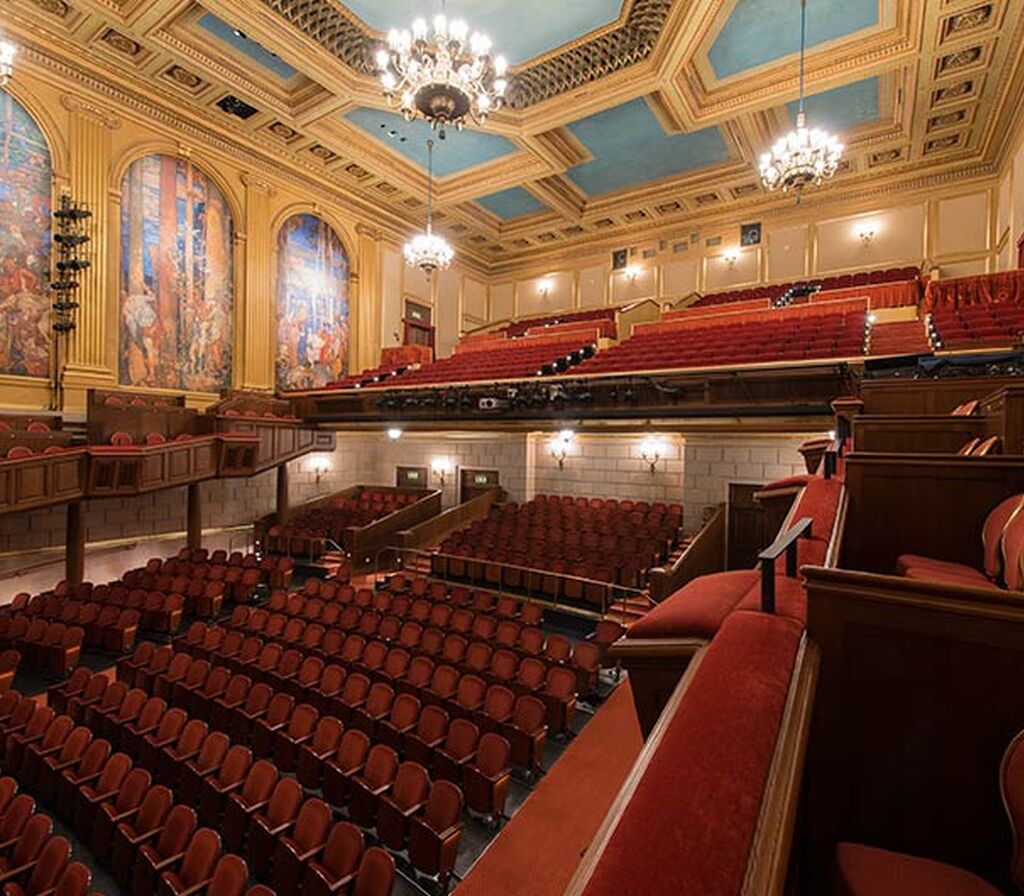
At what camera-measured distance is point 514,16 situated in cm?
695

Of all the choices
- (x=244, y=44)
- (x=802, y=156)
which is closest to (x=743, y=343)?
(x=802, y=156)

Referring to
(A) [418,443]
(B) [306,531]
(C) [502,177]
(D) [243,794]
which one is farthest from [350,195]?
(D) [243,794]

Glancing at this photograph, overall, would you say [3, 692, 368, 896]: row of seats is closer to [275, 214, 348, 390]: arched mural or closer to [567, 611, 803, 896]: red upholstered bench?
[567, 611, 803, 896]: red upholstered bench

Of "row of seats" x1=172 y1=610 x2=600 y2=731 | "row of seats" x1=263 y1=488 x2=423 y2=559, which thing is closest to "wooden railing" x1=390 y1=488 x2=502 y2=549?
"row of seats" x1=263 y1=488 x2=423 y2=559

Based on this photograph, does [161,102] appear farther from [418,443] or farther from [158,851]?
[158,851]

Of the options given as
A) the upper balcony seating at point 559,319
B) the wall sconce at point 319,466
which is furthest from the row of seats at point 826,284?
the wall sconce at point 319,466

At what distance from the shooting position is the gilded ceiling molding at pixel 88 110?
7.24 meters

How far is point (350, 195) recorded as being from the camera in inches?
431

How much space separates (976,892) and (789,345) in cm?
648

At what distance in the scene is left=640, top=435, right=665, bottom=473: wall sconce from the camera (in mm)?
8828

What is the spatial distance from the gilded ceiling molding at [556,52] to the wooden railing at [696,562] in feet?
20.8

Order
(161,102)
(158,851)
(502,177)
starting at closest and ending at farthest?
(158,851)
(161,102)
(502,177)

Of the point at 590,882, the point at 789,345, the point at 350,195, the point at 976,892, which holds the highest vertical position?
the point at 350,195

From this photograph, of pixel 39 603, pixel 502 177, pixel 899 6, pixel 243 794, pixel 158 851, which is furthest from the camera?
pixel 502 177
